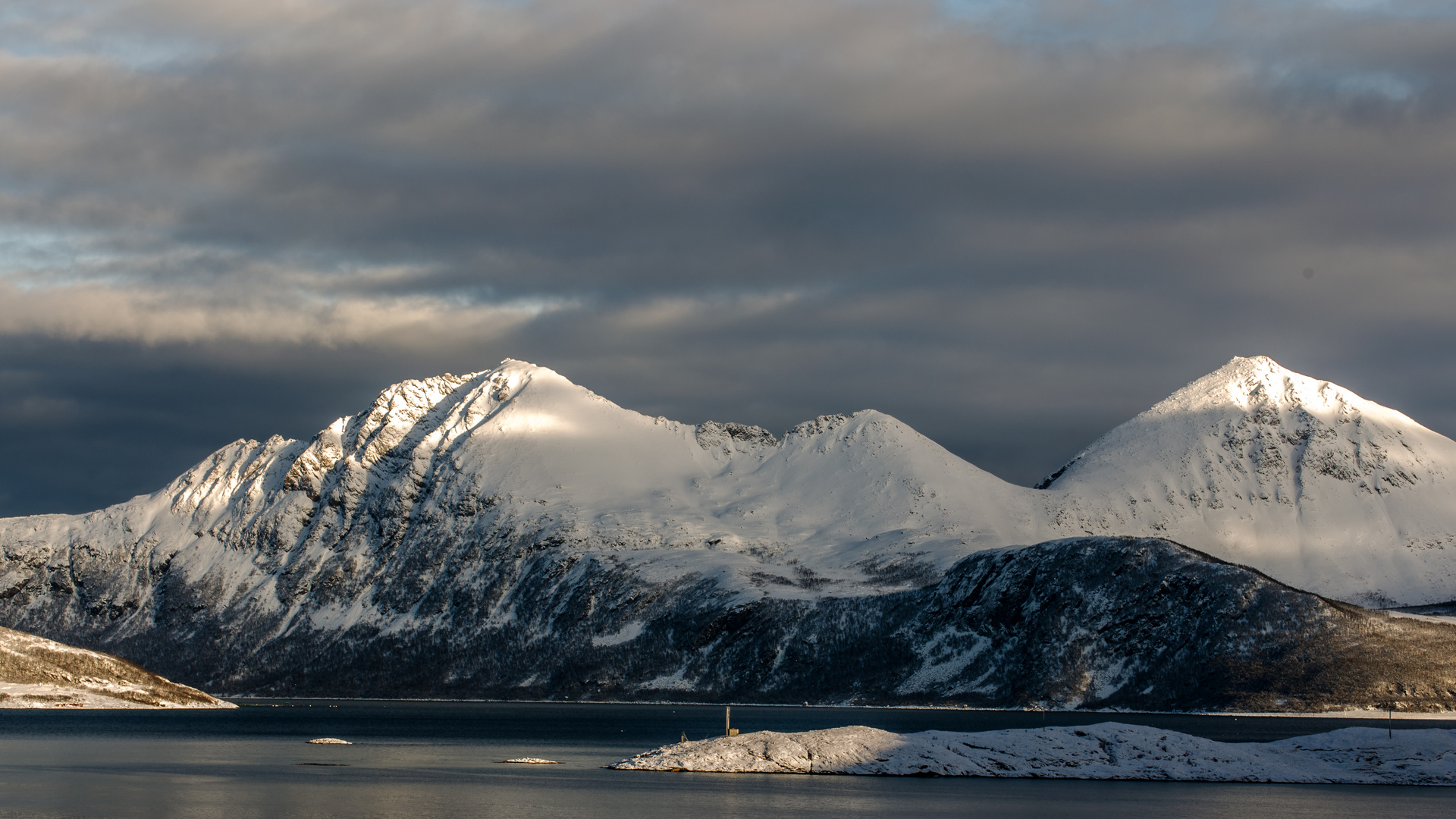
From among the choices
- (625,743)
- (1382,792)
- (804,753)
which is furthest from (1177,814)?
(625,743)

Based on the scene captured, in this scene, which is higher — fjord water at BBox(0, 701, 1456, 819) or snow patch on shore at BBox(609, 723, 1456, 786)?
snow patch on shore at BBox(609, 723, 1456, 786)

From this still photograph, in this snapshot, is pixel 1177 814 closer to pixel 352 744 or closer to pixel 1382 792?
pixel 1382 792

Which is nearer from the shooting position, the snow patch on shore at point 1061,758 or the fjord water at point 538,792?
the fjord water at point 538,792

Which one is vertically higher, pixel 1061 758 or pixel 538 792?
pixel 1061 758

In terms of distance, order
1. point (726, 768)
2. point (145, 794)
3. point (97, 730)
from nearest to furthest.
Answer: point (145, 794) < point (726, 768) < point (97, 730)

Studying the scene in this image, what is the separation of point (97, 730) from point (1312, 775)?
14586 cm

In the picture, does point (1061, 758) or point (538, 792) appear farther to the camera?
point (1061, 758)

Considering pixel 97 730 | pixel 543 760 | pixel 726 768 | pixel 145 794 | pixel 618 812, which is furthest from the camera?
pixel 97 730

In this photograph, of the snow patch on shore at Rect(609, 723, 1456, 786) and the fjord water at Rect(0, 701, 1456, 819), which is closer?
the fjord water at Rect(0, 701, 1456, 819)

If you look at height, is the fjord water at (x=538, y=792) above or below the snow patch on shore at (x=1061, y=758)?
below

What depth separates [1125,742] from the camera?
124 metres

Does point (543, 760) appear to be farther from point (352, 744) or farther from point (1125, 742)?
point (1125, 742)

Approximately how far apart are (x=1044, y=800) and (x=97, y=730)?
452 ft

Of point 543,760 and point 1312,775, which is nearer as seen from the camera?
point 1312,775
